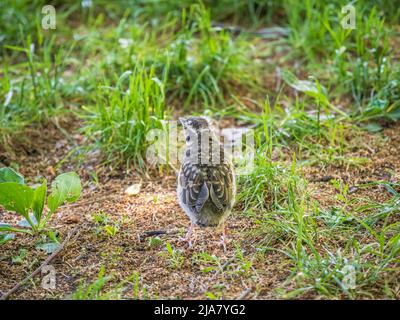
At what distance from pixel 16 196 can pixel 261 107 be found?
3.37m

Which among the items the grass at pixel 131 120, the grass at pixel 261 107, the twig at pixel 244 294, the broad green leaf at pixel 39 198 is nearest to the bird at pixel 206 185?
the grass at pixel 261 107

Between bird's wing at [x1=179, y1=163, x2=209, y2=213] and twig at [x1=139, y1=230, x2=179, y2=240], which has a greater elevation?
bird's wing at [x1=179, y1=163, x2=209, y2=213]

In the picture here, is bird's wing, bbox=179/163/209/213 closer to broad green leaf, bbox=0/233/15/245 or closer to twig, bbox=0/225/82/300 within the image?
twig, bbox=0/225/82/300

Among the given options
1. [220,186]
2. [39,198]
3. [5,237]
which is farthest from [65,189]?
[220,186]

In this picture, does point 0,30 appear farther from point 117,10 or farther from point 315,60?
point 315,60

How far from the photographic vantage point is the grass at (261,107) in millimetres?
4801

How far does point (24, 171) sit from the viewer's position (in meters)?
6.63

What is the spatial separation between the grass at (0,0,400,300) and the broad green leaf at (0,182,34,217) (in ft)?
2.31

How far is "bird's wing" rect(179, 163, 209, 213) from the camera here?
198 inches

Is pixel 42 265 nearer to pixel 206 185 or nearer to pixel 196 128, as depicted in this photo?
pixel 206 185

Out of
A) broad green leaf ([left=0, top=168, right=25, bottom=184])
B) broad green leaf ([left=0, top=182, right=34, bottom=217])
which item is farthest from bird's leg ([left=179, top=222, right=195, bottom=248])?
broad green leaf ([left=0, top=168, right=25, bottom=184])

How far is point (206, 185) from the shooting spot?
16.7 ft

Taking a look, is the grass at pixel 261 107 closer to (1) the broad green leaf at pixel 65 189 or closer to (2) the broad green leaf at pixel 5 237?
(1) the broad green leaf at pixel 65 189
